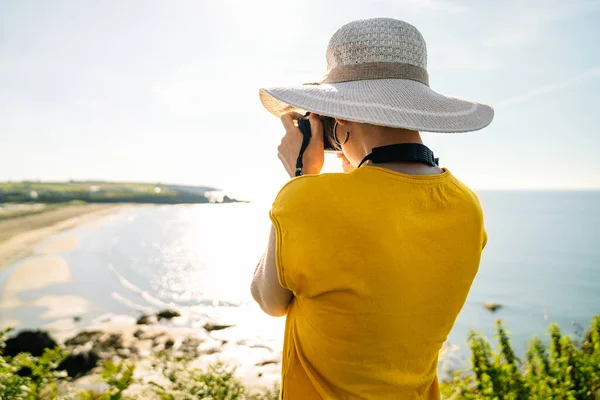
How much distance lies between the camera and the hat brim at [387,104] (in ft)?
3.50

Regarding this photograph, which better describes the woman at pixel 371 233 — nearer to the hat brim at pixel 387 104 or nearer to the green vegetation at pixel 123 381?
the hat brim at pixel 387 104

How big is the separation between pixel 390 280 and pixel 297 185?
1.12 ft

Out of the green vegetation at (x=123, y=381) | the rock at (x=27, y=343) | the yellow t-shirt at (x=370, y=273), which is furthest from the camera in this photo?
the rock at (x=27, y=343)

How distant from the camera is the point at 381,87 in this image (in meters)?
1.16

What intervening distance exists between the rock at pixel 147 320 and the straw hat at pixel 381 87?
1587 centimetres

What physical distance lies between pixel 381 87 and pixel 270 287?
71cm

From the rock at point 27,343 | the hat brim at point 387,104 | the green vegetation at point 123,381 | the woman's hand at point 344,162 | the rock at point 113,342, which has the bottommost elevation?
the rock at point 113,342

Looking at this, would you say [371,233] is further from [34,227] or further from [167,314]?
[34,227]

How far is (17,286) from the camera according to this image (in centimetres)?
1942

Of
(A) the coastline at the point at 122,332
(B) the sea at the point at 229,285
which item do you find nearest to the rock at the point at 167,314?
(A) the coastline at the point at 122,332

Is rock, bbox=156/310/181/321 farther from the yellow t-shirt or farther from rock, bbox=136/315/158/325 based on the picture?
the yellow t-shirt

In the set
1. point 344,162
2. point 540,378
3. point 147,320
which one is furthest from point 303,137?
point 147,320

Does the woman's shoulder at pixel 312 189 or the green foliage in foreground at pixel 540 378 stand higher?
the woman's shoulder at pixel 312 189

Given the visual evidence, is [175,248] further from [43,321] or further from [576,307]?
[576,307]
